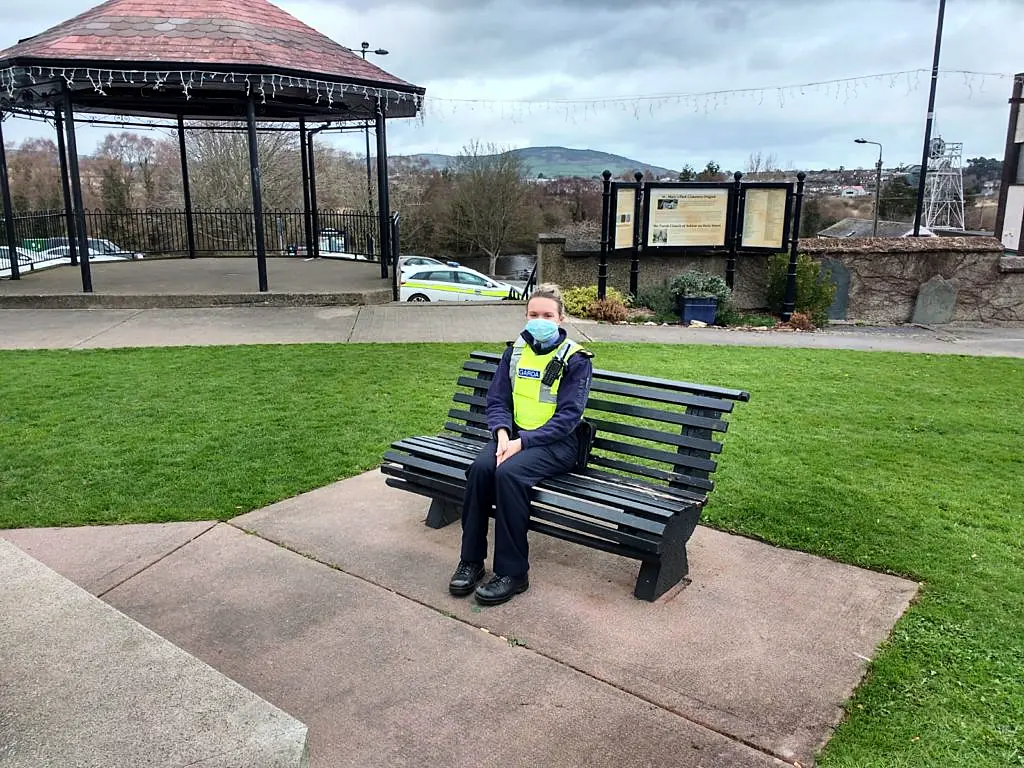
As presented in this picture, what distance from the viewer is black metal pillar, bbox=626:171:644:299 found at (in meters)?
13.4

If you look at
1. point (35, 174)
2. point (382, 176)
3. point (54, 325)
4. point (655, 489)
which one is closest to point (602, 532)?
point (655, 489)

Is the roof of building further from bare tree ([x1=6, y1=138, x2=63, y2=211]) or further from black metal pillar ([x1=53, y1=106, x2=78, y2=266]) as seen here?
bare tree ([x1=6, y1=138, x2=63, y2=211])

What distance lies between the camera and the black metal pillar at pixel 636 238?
13.4 m

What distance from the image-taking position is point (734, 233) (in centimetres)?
1373

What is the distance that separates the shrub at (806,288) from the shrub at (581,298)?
280 cm

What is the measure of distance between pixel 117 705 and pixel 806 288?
13.2 metres

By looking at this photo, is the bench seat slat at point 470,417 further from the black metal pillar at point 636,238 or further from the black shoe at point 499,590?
the black metal pillar at point 636,238

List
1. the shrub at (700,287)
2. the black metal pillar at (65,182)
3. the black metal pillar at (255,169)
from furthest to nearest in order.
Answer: the black metal pillar at (65,182) < the shrub at (700,287) < the black metal pillar at (255,169)

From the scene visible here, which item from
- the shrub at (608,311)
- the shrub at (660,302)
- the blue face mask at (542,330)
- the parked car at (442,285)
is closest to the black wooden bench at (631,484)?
the blue face mask at (542,330)

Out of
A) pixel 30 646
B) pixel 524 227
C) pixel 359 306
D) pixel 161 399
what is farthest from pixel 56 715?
pixel 524 227

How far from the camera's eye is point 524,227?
55375 millimetres

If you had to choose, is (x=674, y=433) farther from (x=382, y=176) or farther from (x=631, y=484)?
(x=382, y=176)

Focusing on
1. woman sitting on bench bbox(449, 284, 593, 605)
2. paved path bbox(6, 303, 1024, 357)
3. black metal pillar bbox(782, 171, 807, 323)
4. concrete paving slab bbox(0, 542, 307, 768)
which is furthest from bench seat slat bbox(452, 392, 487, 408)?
black metal pillar bbox(782, 171, 807, 323)

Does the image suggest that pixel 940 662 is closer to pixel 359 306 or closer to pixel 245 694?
pixel 245 694
